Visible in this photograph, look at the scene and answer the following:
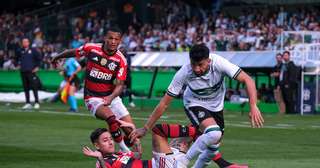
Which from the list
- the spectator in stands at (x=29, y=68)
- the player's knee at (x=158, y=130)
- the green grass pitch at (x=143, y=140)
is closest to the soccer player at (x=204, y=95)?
the player's knee at (x=158, y=130)

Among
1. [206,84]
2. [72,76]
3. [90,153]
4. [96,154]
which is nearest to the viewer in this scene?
[90,153]

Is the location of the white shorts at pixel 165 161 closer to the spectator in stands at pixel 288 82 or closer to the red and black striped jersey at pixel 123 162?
the red and black striped jersey at pixel 123 162

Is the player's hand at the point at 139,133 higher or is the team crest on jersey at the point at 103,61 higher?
the team crest on jersey at the point at 103,61

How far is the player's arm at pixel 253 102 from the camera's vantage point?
12359mm

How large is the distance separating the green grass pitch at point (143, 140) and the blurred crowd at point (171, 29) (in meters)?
8.39

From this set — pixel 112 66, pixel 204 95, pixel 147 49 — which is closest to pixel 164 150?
pixel 204 95

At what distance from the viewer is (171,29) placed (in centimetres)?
4544

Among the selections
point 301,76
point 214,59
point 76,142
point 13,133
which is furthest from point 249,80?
point 301,76

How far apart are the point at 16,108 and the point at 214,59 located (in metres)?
20.9

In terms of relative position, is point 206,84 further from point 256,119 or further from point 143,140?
point 143,140

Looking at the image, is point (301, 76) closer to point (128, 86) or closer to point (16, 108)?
point (128, 86)

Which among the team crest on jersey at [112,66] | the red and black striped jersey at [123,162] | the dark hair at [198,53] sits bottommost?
the red and black striped jersey at [123,162]

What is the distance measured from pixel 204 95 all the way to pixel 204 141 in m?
0.89

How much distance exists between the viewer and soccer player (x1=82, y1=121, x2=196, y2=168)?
497 inches
